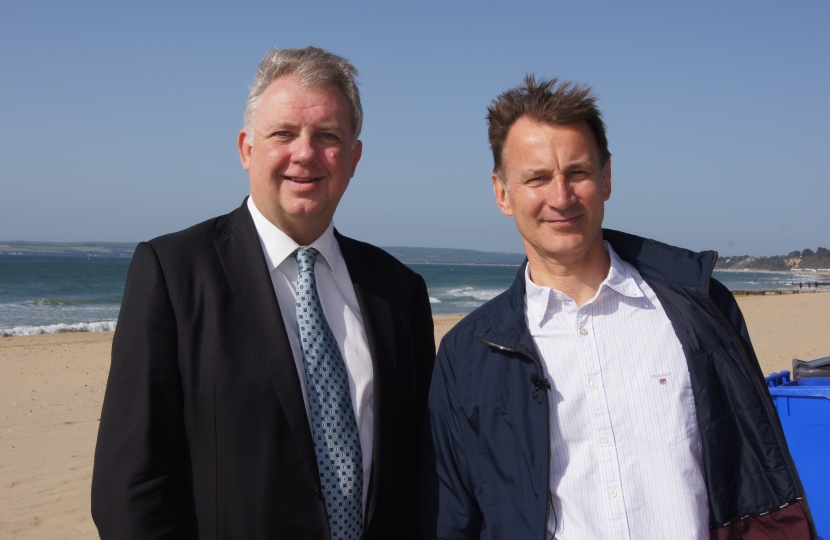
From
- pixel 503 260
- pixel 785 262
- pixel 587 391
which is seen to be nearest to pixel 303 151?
pixel 587 391

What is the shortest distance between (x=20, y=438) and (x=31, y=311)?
23.4m

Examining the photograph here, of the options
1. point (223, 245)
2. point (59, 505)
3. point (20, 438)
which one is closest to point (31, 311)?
point (20, 438)

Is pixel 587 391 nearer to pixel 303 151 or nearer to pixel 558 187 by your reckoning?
pixel 558 187

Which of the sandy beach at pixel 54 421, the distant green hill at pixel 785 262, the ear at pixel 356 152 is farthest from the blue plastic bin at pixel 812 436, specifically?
the distant green hill at pixel 785 262

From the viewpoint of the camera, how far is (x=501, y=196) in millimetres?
2461

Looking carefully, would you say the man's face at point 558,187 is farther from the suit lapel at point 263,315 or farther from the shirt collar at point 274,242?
the suit lapel at point 263,315

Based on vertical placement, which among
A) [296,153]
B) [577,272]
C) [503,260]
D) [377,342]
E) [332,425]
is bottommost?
[503,260]

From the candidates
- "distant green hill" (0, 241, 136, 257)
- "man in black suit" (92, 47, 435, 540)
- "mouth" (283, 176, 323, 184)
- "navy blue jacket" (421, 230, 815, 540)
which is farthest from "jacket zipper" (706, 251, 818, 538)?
"distant green hill" (0, 241, 136, 257)

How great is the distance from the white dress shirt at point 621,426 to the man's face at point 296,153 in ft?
3.08

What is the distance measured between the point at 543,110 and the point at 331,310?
1.08 metres

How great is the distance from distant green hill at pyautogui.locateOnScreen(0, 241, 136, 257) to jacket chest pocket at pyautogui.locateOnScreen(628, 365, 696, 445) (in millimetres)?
154748

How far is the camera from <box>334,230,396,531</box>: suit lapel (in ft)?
7.14

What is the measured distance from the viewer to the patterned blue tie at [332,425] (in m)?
2.07

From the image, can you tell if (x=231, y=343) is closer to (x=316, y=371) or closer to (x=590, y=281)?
(x=316, y=371)
